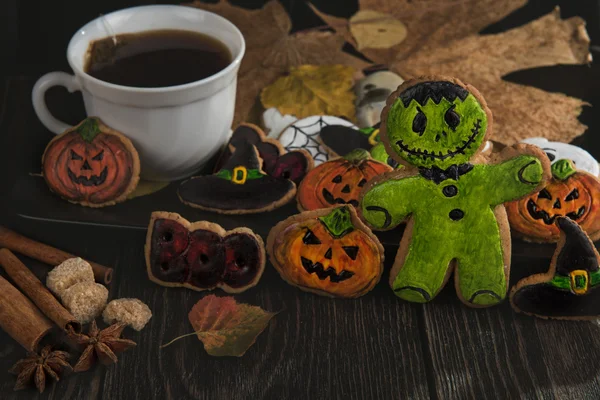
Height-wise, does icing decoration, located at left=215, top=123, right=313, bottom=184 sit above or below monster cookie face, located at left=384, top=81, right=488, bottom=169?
below

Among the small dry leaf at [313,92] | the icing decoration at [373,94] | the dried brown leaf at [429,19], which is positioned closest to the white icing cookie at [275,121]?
the small dry leaf at [313,92]

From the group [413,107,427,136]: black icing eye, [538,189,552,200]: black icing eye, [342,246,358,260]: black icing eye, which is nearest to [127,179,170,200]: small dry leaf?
[342,246,358,260]: black icing eye

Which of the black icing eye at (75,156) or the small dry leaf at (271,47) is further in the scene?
the small dry leaf at (271,47)

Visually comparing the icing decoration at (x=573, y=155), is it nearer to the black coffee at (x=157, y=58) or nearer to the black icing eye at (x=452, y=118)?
the black icing eye at (x=452, y=118)

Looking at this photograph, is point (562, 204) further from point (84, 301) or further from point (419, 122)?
point (84, 301)

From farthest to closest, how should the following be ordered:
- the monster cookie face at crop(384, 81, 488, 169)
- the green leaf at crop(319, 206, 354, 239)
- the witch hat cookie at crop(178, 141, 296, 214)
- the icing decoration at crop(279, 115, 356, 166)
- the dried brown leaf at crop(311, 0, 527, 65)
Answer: the dried brown leaf at crop(311, 0, 527, 65) → the icing decoration at crop(279, 115, 356, 166) → the witch hat cookie at crop(178, 141, 296, 214) → the green leaf at crop(319, 206, 354, 239) → the monster cookie face at crop(384, 81, 488, 169)

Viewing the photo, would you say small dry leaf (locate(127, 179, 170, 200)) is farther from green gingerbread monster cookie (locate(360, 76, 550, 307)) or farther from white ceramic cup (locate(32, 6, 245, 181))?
green gingerbread monster cookie (locate(360, 76, 550, 307))
